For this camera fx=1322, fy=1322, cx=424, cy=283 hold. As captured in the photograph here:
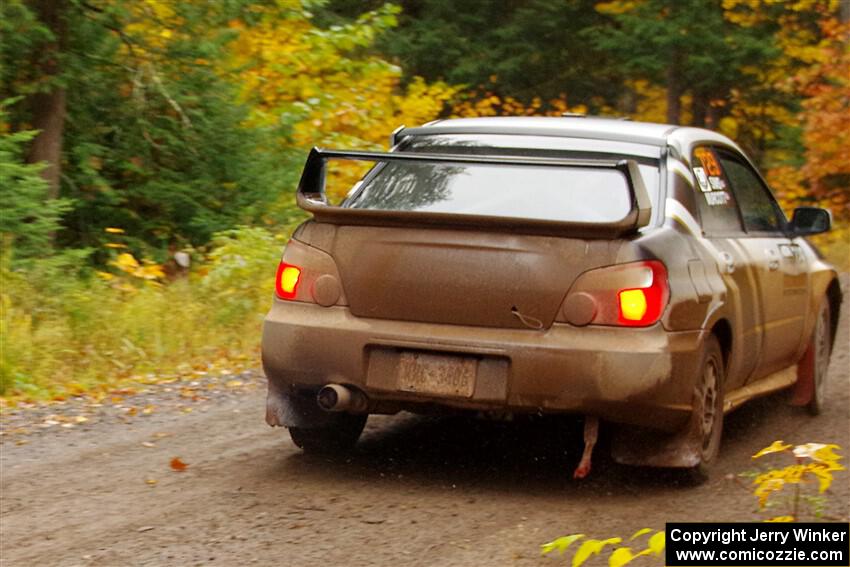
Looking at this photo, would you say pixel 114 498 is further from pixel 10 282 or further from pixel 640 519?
pixel 10 282

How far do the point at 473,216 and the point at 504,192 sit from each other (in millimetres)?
476

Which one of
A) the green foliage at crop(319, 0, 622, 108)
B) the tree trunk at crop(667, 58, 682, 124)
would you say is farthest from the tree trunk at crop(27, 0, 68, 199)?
the tree trunk at crop(667, 58, 682, 124)

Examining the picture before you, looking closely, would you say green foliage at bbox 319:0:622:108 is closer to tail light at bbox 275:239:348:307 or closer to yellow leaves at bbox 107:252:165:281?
yellow leaves at bbox 107:252:165:281

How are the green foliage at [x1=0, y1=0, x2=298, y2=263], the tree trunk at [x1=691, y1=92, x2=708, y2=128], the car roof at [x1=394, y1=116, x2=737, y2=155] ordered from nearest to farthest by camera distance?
the car roof at [x1=394, y1=116, x2=737, y2=155] < the green foliage at [x1=0, y1=0, x2=298, y2=263] < the tree trunk at [x1=691, y1=92, x2=708, y2=128]

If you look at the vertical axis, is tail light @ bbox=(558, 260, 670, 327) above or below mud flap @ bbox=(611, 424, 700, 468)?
above

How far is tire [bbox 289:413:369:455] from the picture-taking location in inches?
251

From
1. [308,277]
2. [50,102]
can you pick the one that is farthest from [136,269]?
[308,277]

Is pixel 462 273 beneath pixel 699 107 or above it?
beneath

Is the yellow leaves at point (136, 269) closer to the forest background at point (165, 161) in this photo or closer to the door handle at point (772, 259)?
the forest background at point (165, 161)

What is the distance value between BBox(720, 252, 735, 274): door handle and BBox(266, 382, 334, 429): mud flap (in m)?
2.02

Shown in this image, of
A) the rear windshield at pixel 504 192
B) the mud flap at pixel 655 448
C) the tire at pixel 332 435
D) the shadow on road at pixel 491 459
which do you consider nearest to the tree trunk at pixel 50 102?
the shadow on road at pixel 491 459

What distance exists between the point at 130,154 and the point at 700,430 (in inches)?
360

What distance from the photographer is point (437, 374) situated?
18.5 feet

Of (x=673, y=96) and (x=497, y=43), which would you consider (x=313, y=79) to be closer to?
(x=497, y=43)
